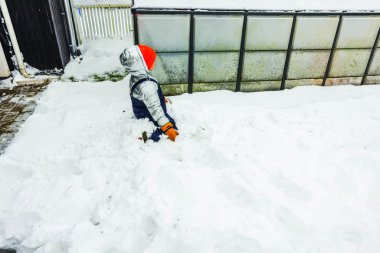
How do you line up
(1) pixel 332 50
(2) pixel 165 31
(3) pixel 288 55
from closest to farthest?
(2) pixel 165 31 → (3) pixel 288 55 → (1) pixel 332 50

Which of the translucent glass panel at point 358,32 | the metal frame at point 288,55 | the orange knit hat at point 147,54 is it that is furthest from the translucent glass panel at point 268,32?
the orange knit hat at point 147,54

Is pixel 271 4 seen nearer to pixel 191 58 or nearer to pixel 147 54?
pixel 191 58

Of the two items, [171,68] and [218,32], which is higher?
[218,32]

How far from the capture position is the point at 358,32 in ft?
19.1

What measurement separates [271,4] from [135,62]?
2.99 metres

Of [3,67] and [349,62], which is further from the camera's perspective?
[3,67]

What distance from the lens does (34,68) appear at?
7035mm

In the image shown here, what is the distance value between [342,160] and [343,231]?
4.06ft

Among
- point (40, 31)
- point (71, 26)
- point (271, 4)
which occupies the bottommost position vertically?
point (71, 26)

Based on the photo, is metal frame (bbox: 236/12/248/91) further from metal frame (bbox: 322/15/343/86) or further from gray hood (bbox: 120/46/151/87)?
gray hood (bbox: 120/46/151/87)

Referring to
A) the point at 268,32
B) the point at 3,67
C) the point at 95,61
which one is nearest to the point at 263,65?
the point at 268,32

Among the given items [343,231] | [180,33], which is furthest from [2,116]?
[343,231]

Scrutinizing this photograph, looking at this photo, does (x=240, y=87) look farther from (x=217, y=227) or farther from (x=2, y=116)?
(x=2, y=116)

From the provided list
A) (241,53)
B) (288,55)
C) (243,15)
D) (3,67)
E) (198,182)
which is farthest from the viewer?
(3,67)
